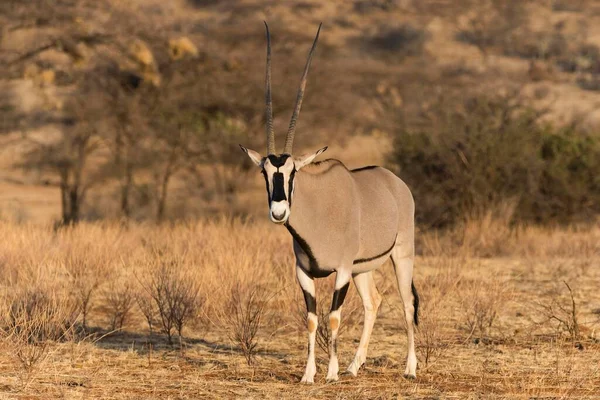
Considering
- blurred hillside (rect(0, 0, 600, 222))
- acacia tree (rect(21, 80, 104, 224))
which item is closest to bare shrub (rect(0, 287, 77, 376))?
blurred hillside (rect(0, 0, 600, 222))

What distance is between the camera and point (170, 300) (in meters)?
8.37

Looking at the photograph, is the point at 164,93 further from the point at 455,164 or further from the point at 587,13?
the point at 587,13

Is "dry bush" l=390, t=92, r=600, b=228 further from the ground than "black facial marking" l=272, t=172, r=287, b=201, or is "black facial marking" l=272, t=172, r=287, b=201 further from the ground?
"black facial marking" l=272, t=172, r=287, b=201

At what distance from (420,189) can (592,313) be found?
7.55 m

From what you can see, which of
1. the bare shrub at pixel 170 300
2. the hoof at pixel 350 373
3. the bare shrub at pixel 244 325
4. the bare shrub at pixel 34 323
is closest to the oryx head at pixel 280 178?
the hoof at pixel 350 373

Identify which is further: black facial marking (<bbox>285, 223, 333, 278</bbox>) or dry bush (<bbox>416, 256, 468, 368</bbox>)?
dry bush (<bbox>416, 256, 468, 368</bbox>)

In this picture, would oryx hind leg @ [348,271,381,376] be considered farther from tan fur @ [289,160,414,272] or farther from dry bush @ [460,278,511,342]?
dry bush @ [460,278,511,342]

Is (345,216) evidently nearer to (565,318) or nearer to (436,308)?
(436,308)

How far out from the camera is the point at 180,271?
9688 mm

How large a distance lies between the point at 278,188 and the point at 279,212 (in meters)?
0.19

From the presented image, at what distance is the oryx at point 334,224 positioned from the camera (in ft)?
21.3

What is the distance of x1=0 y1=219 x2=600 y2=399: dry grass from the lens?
656 cm

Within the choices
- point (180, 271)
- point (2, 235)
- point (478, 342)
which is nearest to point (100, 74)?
A: point (2, 235)

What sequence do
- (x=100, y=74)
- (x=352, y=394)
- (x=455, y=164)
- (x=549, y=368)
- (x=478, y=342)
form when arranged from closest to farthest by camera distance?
(x=352, y=394), (x=549, y=368), (x=478, y=342), (x=455, y=164), (x=100, y=74)
